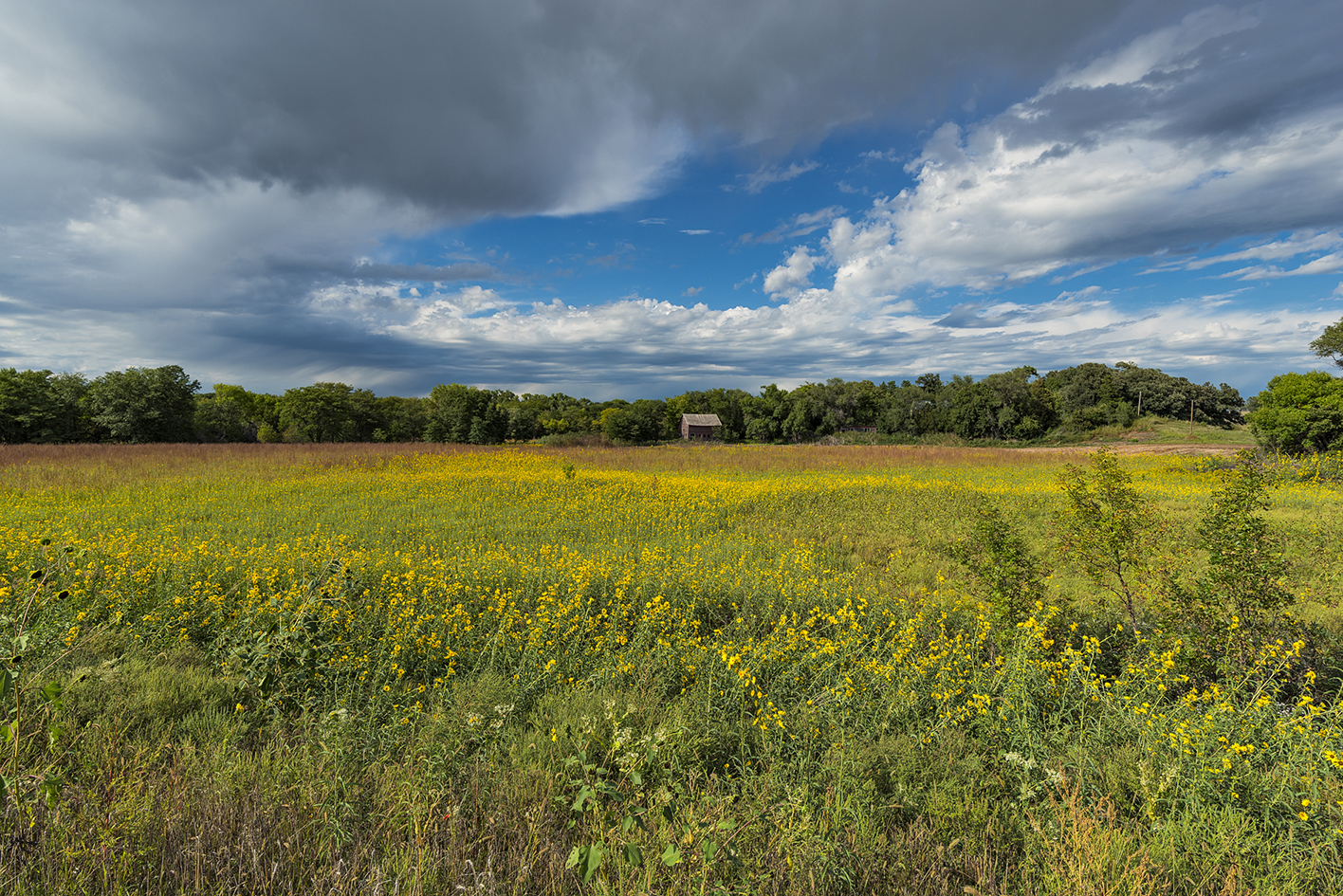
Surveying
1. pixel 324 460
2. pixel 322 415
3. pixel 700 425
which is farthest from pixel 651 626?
pixel 700 425

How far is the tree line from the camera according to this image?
126ft

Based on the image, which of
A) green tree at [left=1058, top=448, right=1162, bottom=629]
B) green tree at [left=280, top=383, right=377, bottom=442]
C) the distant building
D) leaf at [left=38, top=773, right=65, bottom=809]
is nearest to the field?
leaf at [left=38, top=773, right=65, bottom=809]

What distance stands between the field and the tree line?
43.2m

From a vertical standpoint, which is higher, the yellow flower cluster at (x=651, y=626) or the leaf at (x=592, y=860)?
the leaf at (x=592, y=860)

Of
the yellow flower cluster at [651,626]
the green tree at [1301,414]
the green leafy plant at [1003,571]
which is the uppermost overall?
the green tree at [1301,414]

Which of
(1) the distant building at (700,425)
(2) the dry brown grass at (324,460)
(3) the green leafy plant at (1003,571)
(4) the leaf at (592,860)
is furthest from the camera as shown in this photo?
(1) the distant building at (700,425)

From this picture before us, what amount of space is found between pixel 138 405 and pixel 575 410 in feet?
183

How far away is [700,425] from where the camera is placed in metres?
78.0

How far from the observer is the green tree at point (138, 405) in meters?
37.9

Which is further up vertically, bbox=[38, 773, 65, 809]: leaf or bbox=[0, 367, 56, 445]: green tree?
bbox=[0, 367, 56, 445]: green tree

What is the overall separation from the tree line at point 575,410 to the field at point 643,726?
43203mm

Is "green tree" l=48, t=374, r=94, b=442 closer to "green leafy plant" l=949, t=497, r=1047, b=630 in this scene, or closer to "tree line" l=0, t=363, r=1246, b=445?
"tree line" l=0, t=363, r=1246, b=445

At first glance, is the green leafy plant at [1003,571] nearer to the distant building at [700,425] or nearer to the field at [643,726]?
the field at [643,726]

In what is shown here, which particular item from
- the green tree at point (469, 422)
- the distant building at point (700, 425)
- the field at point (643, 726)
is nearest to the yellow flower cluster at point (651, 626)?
the field at point (643, 726)
